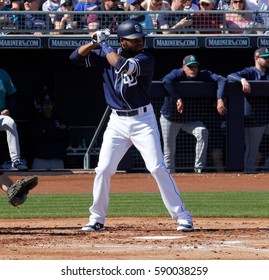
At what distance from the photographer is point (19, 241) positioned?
7703 millimetres

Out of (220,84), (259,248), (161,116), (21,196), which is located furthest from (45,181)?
(259,248)

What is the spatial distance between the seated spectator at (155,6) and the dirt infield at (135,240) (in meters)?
6.96

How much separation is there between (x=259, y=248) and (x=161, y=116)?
792 cm

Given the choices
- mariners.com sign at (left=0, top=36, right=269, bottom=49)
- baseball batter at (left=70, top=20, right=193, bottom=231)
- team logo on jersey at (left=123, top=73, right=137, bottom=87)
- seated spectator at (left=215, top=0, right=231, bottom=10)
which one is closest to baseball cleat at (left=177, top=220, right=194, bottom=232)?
baseball batter at (left=70, top=20, right=193, bottom=231)

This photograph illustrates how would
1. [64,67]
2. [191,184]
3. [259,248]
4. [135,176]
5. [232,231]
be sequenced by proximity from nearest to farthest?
[259,248] → [232,231] → [191,184] → [135,176] → [64,67]

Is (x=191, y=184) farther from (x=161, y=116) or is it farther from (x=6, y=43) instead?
(x=6, y=43)

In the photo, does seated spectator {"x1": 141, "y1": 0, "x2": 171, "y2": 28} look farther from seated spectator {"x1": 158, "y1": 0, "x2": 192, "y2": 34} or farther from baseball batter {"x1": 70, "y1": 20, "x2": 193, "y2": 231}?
baseball batter {"x1": 70, "y1": 20, "x2": 193, "y2": 231}

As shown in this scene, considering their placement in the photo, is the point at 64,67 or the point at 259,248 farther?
the point at 64,67

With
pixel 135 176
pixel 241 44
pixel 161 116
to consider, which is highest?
pixel 241 44

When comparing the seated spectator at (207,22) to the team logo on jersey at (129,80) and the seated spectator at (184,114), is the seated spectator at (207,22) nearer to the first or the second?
the seated spectator at (184,114)

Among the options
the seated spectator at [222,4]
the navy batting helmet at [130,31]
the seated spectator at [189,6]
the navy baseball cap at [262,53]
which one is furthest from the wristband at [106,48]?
the seated spectator at [222,4]

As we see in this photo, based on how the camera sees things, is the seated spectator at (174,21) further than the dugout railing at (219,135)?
Yes

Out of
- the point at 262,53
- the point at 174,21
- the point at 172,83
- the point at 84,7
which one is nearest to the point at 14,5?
the point at 84,7

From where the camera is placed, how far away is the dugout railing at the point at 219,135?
15.0 m
